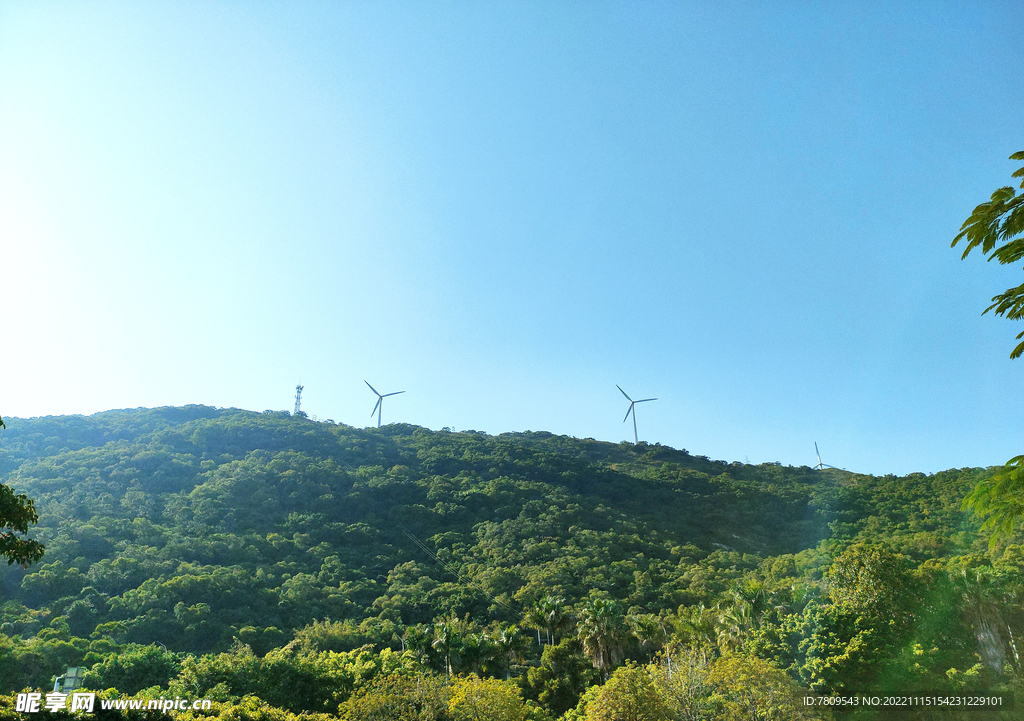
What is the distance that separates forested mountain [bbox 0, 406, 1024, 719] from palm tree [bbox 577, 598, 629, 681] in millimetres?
149

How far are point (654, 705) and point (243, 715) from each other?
16.2 metres

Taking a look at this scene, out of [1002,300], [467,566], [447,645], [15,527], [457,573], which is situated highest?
[1002,300]

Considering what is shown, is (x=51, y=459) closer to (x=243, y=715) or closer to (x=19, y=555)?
(x=243, y=715)

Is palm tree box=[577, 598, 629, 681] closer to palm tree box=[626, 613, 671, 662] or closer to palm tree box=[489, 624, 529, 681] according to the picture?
palm tree box=[626, 613, 671, 662]

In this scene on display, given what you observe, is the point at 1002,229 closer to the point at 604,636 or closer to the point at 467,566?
the point at 604,636

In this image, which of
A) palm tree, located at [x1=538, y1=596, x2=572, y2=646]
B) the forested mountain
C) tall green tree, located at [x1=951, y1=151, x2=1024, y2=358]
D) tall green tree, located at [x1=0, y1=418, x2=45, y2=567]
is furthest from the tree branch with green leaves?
palm tree, located at [x1=538, y1=596, x2=572, y2=646]

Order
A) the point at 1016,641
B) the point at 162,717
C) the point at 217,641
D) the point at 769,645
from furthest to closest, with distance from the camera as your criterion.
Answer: the point at 217,641 → the point at 769,645 → the point at 1016,641 → the point at 162,717

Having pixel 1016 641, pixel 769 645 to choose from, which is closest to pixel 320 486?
pixel 769 645

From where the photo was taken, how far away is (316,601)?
5734 centimetres

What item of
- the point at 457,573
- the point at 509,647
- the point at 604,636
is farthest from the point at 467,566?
the point at 604,636

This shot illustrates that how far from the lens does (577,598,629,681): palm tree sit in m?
39.4

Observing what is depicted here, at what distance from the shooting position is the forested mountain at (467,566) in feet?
108

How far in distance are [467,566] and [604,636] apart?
105 ft

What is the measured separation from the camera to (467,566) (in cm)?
6888
